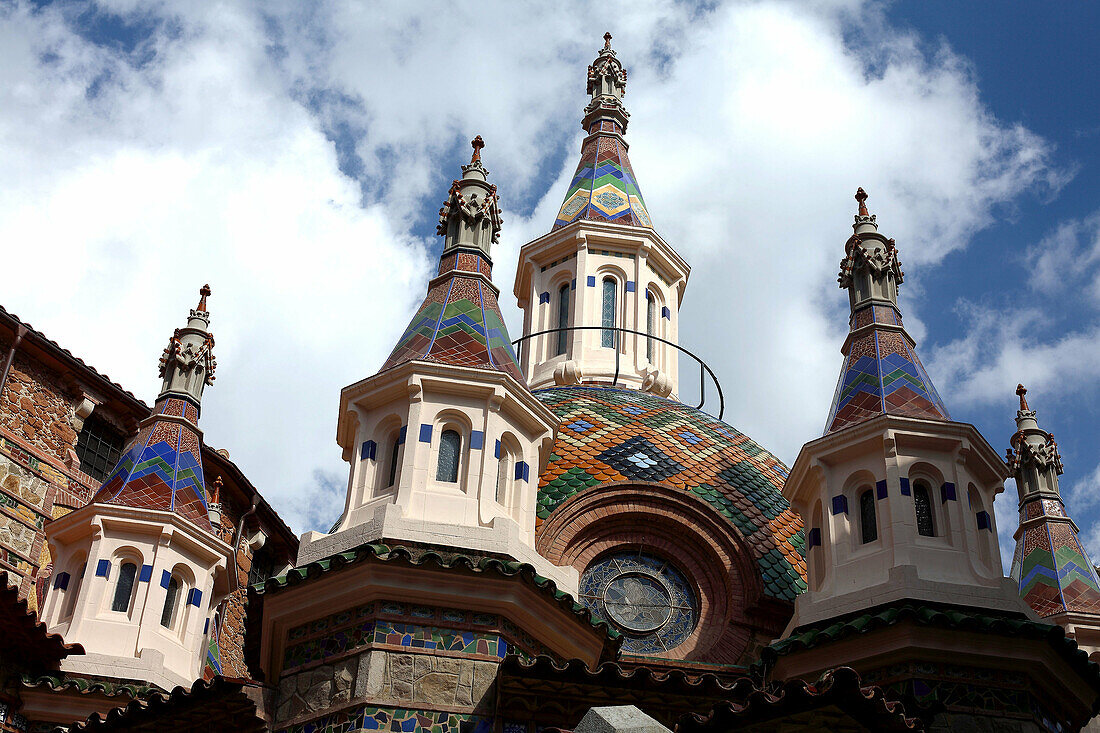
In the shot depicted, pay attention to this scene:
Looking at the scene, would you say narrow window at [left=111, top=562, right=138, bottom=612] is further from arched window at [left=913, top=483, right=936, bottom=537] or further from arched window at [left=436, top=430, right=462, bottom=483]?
arched window at [left=913, top=483, right=936, bottom=537]

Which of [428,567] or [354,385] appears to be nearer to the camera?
[428,567]

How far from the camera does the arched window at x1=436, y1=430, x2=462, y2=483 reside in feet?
50.0

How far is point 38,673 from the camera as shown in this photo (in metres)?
16.4

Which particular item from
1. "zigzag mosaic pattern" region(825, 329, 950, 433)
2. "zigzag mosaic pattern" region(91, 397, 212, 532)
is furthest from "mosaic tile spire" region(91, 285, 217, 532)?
"zigzag mosaic pattern" region(825, 329, 950, 433)

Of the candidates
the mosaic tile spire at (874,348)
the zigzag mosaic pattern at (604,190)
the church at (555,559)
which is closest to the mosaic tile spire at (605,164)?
the zigzag mosaic pattern at (604,190)

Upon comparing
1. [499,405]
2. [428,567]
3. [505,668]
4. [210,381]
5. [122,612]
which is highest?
[210,381]

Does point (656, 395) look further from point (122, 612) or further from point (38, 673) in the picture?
point (38, 673)

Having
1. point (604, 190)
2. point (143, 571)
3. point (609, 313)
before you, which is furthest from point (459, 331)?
point (604, 190)

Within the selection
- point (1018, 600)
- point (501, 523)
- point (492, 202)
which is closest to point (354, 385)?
point (501, 523)

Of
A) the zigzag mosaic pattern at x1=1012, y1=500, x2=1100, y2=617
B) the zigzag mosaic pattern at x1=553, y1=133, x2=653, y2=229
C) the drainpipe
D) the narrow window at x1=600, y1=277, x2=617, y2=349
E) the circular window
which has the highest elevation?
the zigzag mosaic pattern at x1=553, y1=133, x2=653, y2=229

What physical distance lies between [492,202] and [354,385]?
3959mm

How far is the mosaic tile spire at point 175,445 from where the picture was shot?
1941cm

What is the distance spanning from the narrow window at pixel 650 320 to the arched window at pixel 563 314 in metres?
1.50

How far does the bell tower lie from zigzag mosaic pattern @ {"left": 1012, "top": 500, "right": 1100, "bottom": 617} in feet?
21.6
